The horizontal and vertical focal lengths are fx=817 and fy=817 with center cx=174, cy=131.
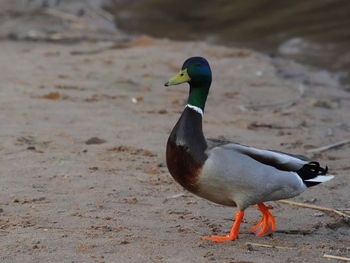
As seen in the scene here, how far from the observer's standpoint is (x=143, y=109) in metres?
8.25

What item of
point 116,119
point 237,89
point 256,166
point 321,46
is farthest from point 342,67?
point 256,166

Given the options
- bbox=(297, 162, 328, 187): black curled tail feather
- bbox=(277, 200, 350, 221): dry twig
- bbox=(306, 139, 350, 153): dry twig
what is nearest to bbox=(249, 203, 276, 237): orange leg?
bbox=(297, 162, 328, 187): black curled tail feather

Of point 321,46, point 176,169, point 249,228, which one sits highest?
point 321,46

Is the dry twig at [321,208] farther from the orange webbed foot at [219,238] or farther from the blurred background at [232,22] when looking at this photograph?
the blurred background at [232,22]

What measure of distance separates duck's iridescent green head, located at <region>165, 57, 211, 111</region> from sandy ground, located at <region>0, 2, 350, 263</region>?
773mm

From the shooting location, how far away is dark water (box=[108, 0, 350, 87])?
13.4 m

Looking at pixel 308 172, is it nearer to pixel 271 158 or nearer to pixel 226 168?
pixel 271 158

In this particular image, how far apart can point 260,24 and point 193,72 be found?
1068cm

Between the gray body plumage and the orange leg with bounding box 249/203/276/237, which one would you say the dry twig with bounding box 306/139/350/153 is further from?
the gray body plumage

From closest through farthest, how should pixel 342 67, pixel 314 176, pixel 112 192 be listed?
pixel 314 176
pixel 112 192
pixel 342 67

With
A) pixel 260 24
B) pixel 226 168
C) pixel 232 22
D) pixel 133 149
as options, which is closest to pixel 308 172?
pixel 226 168

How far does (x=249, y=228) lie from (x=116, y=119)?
288cm

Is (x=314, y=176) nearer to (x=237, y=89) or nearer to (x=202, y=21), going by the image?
(x=237, y=89)

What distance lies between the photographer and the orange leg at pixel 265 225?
4.87m
